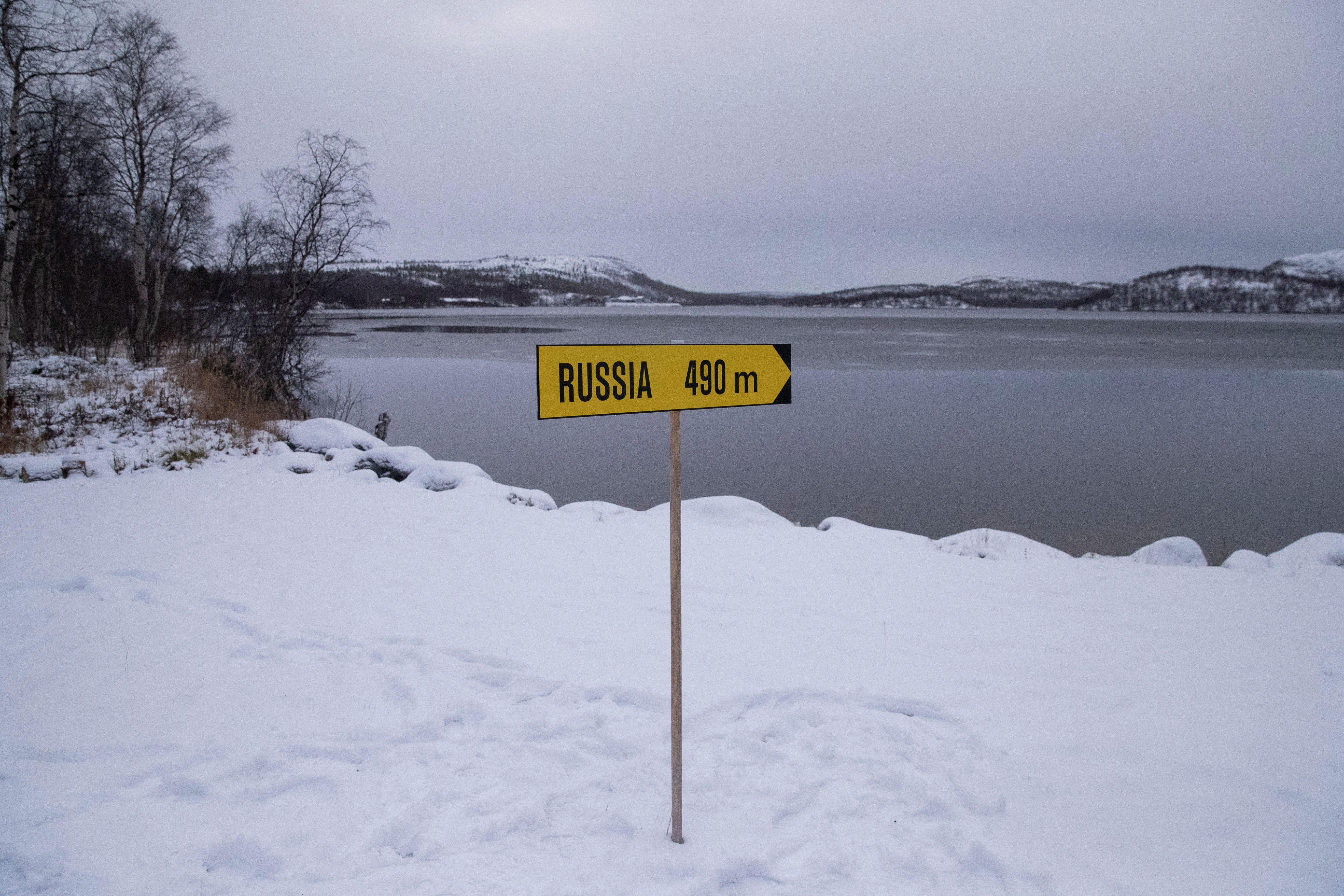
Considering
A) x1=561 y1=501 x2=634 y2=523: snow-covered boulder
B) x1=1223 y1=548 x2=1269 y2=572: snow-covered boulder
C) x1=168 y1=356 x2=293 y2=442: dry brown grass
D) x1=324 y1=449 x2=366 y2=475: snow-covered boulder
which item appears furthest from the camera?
x1=168 y1=356 x2=293 y2=442: dry brown grass

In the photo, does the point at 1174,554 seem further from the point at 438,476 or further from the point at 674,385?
the point at 438,476

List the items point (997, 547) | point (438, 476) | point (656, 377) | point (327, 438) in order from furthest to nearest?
point (327, 438), point (438, 476), point (997, 547), point (656, 377)

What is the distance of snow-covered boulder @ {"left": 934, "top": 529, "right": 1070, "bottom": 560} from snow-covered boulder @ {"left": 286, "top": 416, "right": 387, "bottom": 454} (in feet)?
27.3

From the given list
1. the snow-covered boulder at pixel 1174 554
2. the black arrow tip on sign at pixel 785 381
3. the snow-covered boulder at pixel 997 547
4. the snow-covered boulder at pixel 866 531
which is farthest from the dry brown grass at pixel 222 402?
the snow-covered boulder at pixel 1174 554

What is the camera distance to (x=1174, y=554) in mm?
7488

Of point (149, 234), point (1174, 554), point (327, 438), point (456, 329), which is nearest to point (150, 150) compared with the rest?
point (149, 234)

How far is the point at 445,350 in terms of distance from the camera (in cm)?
3700

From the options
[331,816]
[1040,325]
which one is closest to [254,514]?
[331,816]

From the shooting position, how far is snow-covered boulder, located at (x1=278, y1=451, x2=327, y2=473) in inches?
385

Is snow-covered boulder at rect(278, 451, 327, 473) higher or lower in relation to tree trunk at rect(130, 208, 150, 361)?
lower

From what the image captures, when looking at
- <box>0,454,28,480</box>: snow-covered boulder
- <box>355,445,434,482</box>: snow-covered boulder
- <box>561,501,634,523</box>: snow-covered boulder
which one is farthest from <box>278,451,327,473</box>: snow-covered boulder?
<box>561,501,634,523</box>: snow-covered boulder

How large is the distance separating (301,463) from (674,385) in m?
8.93

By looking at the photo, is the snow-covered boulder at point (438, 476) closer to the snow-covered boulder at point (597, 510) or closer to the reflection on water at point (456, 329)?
the snow-covered boulder at point (597, 510)

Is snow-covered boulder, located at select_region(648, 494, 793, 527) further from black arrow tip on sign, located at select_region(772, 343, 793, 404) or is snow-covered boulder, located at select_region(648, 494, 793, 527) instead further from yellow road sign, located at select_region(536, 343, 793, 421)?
yellow road sign, located at select_region(536, 343, 793, 421)
